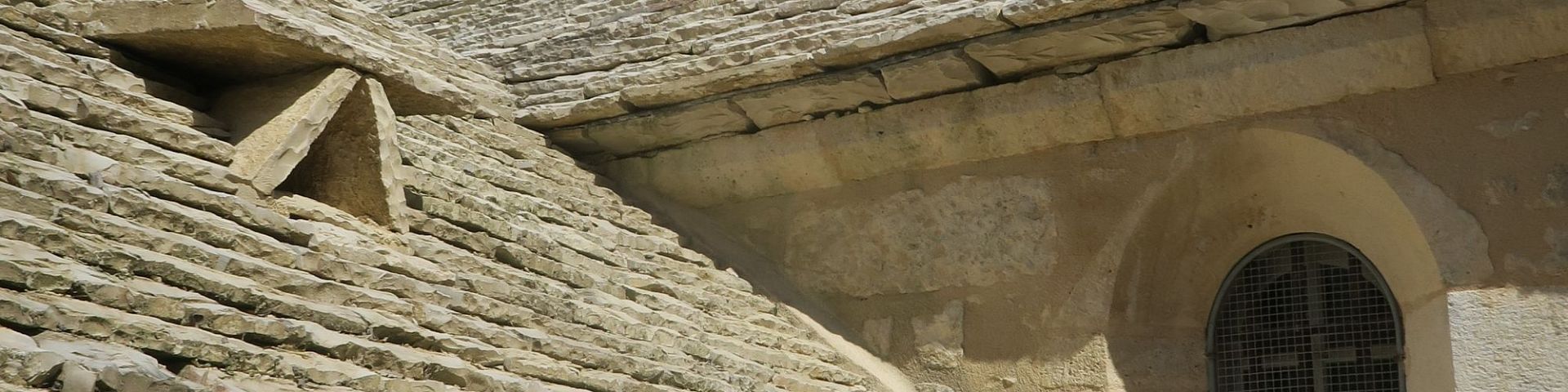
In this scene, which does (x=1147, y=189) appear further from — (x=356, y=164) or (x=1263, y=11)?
(x=356, y=164)

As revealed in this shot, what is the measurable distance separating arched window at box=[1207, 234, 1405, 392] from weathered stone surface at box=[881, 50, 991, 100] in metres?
1.33

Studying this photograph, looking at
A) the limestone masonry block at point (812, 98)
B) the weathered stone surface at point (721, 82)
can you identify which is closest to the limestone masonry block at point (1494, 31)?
the limestone masonry block at point (812, 98)

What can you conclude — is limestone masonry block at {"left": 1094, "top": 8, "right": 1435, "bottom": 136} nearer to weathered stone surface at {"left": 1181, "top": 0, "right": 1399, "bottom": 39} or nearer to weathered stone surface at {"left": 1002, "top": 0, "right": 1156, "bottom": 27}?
weathered stone surface at {"left": 1181, "top": 0, "right": 1399, "bottom": 39}

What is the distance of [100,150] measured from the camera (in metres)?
5.06

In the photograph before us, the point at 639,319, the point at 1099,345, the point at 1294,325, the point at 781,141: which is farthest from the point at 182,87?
the point at 1294,325

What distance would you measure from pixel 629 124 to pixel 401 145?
158 cm

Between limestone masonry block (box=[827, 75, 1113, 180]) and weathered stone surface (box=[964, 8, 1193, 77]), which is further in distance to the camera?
limestone masonry block (box=[827, 75, 1113, 180])

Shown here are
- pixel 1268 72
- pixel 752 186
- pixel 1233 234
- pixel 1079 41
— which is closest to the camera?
pixel 1268 72

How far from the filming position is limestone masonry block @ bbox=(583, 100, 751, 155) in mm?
7883

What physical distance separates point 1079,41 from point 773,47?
4.44ft

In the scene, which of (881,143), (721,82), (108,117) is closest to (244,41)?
(108,117)

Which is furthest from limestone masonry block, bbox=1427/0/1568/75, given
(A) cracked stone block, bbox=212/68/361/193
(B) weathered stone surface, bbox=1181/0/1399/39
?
(A) cracked stone block, bbox=212/68/361/193

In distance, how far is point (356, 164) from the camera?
229 inches

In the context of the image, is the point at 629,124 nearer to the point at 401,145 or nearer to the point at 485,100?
the point at 485,100
